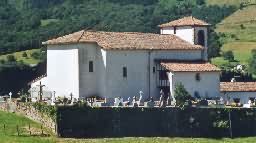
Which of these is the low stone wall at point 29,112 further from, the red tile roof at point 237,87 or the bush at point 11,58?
the bush at point 11,58

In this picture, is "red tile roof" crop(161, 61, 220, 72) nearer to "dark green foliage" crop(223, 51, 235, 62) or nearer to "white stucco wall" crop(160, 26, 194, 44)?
"white stucco wall" crop(160, 26, 194, 44)

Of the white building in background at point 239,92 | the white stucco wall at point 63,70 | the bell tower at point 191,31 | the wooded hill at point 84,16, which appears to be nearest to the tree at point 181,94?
the white building in background at point 239,92

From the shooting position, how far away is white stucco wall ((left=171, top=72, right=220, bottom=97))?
75562mm

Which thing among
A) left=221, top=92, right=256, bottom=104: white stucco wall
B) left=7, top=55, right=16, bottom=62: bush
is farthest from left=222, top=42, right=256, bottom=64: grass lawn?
left=221, top=92, right=256, bottom=104: white stucco wall

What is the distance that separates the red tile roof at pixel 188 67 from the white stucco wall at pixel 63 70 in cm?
732

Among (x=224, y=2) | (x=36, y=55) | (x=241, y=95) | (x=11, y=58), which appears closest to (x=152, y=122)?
(x=241, y=95)

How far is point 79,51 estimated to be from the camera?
73.9 m

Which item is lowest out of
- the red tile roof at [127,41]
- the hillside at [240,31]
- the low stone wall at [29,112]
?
the low stone wall at [29,112]

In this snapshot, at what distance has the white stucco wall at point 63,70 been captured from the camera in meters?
74.3

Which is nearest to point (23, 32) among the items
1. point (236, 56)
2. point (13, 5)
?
point (236, 56)

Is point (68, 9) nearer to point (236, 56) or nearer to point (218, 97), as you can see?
point (236, 56)

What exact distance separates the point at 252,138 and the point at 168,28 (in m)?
17.0

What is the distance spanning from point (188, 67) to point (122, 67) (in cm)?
545

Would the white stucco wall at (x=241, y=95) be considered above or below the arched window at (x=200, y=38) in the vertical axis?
below
